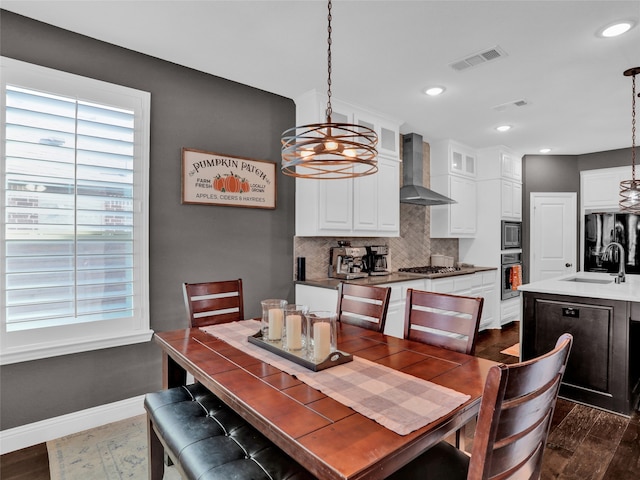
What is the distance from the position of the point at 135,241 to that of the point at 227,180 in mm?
909

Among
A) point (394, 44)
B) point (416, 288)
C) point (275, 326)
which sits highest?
point (394, 44)

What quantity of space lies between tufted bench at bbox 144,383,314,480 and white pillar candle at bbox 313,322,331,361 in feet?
1.25

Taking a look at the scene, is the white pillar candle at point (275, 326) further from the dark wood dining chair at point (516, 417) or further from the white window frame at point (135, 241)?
the white window frame at point (135, 241)

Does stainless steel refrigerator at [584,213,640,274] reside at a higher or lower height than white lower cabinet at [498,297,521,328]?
higher

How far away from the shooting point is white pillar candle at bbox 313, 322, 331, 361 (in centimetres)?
148

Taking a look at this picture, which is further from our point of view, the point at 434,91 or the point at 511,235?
the point at 511,235

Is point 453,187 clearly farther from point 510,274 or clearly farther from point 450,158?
point 510,274

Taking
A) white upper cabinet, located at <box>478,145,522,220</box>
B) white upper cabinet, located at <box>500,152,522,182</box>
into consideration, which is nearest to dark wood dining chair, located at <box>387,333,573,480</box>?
white upper cabinet, located at <box>478,145,522,220</box>

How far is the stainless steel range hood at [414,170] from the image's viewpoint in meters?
4.61

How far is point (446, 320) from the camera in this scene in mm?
1908

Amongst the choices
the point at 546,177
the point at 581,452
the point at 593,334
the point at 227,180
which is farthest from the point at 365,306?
the point at 546,177

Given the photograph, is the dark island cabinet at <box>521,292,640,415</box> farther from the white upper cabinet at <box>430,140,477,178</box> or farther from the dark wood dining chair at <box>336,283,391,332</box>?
the white upper cabinet at <box>430,140,477,178</box>

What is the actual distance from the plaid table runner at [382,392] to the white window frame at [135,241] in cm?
152

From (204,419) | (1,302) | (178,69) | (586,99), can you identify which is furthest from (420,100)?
(1,302)
